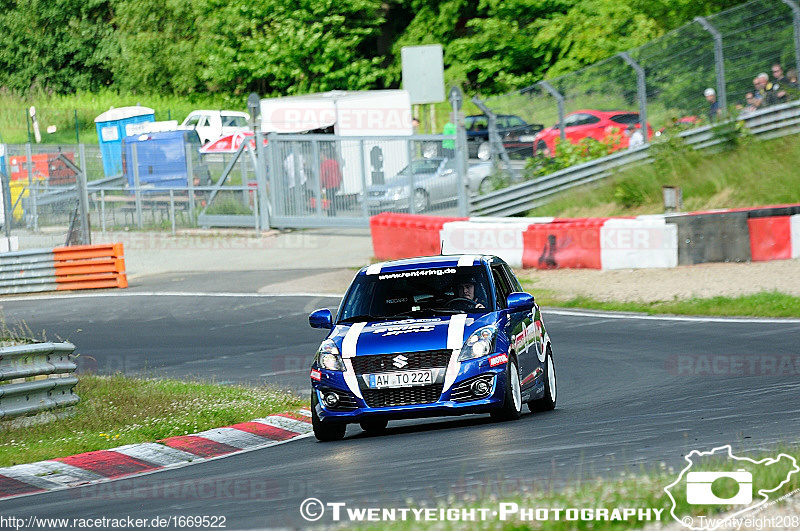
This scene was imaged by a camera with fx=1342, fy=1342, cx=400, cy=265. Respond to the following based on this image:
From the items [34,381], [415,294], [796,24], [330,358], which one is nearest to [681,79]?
[796,24]

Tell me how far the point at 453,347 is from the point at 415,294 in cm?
110

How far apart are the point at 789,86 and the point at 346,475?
2029cm

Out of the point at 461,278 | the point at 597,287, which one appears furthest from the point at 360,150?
the point at 461,278

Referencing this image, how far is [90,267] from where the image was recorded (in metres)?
27.3

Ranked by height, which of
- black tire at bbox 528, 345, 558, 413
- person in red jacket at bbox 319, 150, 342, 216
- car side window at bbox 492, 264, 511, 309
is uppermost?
person in red jacket at bbox 319, 150, 342, 216

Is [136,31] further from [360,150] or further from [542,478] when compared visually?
[542,478]

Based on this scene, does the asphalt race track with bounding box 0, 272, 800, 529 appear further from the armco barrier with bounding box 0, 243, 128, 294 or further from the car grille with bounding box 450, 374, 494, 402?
the armco barrier with bounding box 0, 243, 128, 294

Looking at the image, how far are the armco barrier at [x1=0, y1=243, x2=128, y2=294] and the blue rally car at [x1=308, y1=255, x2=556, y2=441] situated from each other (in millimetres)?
16752

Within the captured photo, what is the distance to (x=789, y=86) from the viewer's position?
2625 centimetres

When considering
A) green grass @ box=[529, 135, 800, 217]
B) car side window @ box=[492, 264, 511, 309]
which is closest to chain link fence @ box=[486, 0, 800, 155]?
green grass @ box=[529, 135, 800, 217]

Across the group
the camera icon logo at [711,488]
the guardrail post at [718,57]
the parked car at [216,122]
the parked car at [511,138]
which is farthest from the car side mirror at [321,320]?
the parked car at [216,122]

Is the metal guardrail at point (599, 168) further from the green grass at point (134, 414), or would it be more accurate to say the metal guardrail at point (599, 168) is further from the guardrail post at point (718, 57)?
the green grass at point (134, 414)

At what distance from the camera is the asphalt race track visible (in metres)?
7.54

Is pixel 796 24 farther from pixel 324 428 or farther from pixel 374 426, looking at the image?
pixel 324 428
